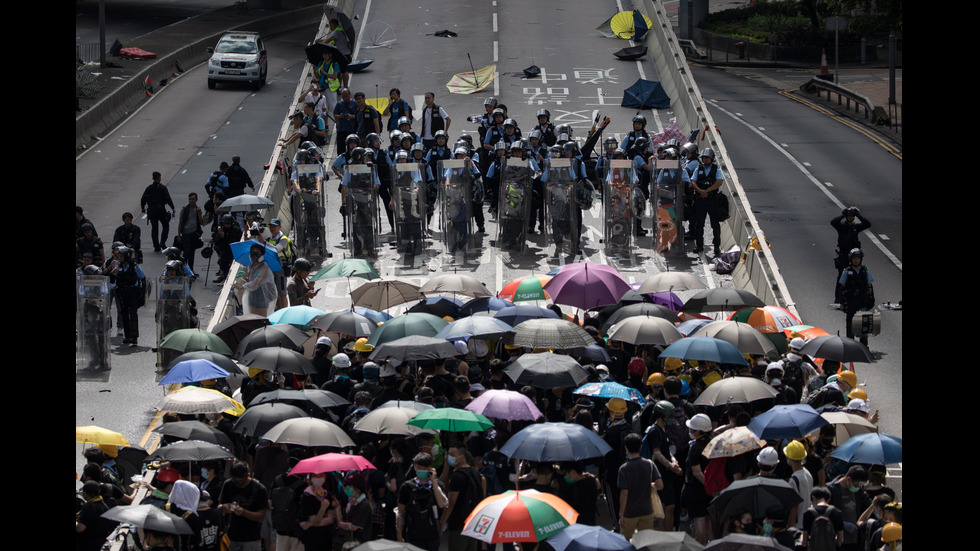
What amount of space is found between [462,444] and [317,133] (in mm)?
15847

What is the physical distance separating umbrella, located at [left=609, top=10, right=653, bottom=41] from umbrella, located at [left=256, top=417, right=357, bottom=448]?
27.3 m

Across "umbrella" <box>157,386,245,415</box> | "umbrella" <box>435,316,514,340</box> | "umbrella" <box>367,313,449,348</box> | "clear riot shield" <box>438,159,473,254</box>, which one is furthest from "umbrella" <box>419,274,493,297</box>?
"umbrella" <box>157,386,245,415</box>

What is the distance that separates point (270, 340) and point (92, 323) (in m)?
5.47

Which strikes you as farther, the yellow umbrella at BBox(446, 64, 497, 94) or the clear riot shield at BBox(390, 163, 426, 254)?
the yellow umbrella at BBox(446, 64, 497, 94)

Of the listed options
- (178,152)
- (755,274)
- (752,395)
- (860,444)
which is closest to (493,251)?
(755,274)

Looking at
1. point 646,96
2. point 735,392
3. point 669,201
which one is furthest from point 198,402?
point 646,96

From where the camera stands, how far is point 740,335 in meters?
16.1

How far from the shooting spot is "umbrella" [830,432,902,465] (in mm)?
12438

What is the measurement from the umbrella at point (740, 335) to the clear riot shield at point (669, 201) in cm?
726

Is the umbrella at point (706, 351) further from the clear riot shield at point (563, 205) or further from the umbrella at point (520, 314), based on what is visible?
the clear riot shield at point (563, 205)

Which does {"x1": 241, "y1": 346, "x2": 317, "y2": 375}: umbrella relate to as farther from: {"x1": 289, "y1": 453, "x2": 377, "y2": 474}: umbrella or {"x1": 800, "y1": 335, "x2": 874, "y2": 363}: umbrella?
{"x1": 800, "y1": 335, "x2": 874, "y2": 363}: umbrella

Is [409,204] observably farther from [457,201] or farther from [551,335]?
[551,335]

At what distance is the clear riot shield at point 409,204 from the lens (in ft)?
77.8

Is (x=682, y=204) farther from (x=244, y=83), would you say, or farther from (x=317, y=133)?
(x=244, y=83)
